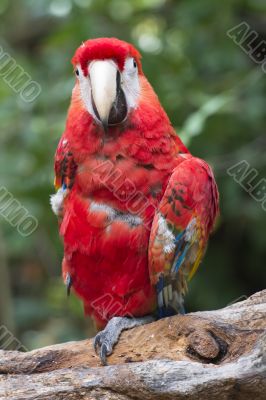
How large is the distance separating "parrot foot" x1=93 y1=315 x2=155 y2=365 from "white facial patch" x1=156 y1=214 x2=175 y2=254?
0.89ft

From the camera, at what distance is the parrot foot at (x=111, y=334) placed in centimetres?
196

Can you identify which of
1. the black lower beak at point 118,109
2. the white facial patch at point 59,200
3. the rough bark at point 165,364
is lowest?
the rough bark at point 165,364

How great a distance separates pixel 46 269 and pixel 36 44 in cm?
175

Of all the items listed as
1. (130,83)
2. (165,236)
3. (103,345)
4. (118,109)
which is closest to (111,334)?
(103,345)

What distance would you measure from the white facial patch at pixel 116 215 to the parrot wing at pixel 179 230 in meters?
0.07

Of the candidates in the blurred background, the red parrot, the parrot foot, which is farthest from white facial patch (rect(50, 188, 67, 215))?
the blurred background

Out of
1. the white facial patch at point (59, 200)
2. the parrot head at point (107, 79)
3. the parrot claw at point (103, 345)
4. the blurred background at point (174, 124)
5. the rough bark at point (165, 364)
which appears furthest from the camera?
the blurred background at point (174, 124)

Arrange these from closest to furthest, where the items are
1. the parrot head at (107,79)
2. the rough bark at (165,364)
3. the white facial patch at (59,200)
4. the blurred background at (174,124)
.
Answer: the rough bark at (165,364) < the parrot head at (107,79) < the white facial patch at (59,200) < the blurred background at (174,124)

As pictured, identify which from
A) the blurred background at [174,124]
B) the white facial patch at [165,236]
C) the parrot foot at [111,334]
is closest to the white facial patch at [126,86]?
the white facial patch at [165,236]

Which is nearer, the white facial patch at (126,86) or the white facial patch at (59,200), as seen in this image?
the white facial patch at (126,86)

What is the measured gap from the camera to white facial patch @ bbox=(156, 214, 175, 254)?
6.84ft

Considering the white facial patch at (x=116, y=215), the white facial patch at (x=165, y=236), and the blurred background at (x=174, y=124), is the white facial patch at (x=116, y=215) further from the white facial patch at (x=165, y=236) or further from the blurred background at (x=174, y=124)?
the blurred background at (x=174, y=124)

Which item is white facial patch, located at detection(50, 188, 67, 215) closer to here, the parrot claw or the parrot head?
the parrot head

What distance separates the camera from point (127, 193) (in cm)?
213
